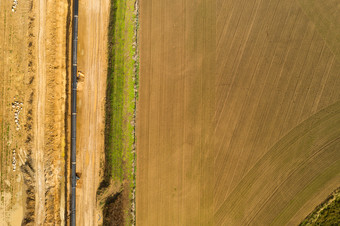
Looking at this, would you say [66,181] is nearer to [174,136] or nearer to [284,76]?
[174,136]

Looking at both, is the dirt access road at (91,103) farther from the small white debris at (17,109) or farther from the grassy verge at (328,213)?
the grassy verge at (328,213)

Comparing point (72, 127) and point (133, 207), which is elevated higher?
point (72, 127)

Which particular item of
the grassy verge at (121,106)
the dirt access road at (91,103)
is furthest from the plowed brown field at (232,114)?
the dirt access road at (91,103)

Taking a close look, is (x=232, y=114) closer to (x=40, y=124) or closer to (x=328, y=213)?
(x=328, y=213)

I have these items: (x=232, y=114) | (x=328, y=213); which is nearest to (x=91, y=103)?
(x=232, y=114)

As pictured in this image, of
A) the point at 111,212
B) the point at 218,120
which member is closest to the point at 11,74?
the point at 111,212

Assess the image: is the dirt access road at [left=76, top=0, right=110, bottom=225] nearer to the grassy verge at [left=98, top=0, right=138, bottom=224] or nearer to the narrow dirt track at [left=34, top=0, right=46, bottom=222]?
the grassy verge at [left=98, top=0, right=138, bottom=224]

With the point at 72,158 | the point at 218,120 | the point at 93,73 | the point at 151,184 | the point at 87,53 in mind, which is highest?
the point at 87,53
